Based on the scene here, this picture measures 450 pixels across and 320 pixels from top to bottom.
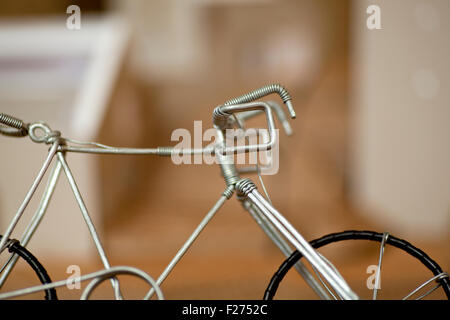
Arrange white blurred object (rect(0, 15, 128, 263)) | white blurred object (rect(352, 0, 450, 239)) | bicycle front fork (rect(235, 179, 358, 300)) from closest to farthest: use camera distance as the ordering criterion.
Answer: bicycle front fork (rect(235, 179, 358, 300)), white blurred object (rect(0, 15, 128, 263)), white blurred object (rect(352, 0, 450, 239))

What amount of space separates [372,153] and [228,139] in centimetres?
185

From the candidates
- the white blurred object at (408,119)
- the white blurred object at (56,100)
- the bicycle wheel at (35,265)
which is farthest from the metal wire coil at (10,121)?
the white blurred object at (408,119)

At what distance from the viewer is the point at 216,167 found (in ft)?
7.63

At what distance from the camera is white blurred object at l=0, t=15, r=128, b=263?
1.96 m

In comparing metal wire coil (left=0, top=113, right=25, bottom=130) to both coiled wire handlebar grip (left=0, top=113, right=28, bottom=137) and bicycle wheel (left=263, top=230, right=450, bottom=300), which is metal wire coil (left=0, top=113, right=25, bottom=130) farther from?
bicycle wheel (left=263, top=230, right=450, bottom=300)

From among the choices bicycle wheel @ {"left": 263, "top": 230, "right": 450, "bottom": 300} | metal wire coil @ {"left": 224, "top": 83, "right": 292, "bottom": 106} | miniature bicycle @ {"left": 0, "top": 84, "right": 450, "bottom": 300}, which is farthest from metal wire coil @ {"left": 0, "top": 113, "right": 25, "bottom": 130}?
bicycle wheel @ {"left": 263, "top": 230, "right": 450, "bottom": 300}

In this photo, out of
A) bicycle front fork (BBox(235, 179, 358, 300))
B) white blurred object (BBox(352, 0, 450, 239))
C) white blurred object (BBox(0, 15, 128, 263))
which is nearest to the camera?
bicycle front fork (BBox(235, 179, 358, 300))

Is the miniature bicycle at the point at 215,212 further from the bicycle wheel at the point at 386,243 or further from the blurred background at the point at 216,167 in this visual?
the blurred background at the point at 216,167

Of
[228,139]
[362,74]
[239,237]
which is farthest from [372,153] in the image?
[228,139]

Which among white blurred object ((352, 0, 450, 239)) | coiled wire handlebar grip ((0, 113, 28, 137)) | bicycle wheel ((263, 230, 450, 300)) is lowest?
bicycle wheel ((263, 230, 450, 300))

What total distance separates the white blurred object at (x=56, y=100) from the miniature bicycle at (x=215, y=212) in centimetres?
105

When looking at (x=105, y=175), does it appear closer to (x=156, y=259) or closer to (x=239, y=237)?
(x=156, y=259)

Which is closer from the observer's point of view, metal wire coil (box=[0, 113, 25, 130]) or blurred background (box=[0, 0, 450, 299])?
metal wire coil (box=[0, 113, 25, 130])
